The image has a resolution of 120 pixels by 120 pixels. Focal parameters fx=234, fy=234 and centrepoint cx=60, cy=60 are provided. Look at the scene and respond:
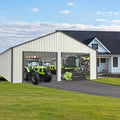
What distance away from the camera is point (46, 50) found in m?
23.8

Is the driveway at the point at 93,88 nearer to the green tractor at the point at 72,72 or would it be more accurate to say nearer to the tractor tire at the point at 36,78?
the tractor tire at the point at 36,78

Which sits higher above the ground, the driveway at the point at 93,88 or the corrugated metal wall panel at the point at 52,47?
the corrugated metal wall panel at the point at 52,47

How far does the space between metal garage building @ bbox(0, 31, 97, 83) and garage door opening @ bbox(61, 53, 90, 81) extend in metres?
0.58

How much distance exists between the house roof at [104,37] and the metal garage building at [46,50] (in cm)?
1064

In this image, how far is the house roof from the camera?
121ft

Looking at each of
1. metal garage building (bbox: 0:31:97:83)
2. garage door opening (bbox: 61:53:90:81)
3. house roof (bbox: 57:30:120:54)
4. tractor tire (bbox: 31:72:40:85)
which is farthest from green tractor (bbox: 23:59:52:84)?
house roof (bbox: 57:30:120:54)

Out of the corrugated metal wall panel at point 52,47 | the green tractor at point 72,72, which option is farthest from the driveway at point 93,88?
the corrugated metal wall panel at point 52,47

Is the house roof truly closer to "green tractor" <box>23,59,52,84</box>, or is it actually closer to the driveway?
the driveway

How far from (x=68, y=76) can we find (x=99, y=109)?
1516 cm

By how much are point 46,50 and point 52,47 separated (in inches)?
30.8

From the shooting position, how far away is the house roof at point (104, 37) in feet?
121

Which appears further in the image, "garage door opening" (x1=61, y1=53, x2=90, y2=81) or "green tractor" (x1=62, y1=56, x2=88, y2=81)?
"garage door opening" (x1=61, y1=53, x2=90, y2=81)

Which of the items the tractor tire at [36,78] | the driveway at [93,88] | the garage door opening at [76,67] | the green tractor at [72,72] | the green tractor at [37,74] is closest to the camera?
the driveway at [93,88]

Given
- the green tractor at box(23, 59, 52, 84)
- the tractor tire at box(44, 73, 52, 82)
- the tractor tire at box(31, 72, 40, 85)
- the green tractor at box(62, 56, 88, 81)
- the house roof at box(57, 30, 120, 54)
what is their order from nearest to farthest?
the tractor tire at box(31, 72, 40, 85), the green tractor at box(23, 59, 52, 84), the tractor tire at box(44, 73, 52, 82), the green tractor at box(62, 56, 88, 81), the house roof at box(57, 30, 120, 54)
